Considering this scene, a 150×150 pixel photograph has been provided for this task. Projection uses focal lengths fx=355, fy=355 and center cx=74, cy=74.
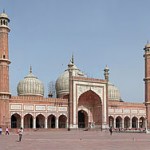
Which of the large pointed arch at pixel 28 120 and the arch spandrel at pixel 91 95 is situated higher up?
the arch spandrel at pixel 91 95

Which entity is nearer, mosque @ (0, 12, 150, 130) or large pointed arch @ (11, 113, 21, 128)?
mosque @ (0, 12, 150, 130)

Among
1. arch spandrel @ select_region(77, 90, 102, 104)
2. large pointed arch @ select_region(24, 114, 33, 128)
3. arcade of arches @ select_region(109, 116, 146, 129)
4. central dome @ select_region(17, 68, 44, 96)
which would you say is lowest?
arcade of arches @ select_region(109, 116, 146, 129)

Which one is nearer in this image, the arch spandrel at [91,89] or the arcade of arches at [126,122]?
the arch spandrel at [91,89]

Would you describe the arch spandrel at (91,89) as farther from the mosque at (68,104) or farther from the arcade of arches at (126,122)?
the arcade of arches at (126,122)

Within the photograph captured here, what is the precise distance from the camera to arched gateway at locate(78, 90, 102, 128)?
151ft

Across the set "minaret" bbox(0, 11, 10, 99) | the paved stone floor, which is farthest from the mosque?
the paved stone floor

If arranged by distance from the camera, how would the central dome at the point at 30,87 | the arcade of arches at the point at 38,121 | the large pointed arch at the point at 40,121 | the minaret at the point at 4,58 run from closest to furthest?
the minaret at the point at 4,58 → the arcade of arches at the point at 38,121 → the large pointed arch at the point at 40,121 → the central dome at the point at 30,87

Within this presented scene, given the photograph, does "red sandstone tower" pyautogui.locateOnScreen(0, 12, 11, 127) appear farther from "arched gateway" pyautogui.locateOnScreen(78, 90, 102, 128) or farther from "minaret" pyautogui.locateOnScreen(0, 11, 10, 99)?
"arched gateway" pyautogui.locateOnScreen(78, 90, 102, 128)

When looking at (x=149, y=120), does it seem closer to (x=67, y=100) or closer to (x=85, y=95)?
(x=85, y=95)

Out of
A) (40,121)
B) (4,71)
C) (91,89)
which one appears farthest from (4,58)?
(91,89)

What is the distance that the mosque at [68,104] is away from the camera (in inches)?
1506

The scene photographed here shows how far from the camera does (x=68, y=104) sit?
43.1 metres

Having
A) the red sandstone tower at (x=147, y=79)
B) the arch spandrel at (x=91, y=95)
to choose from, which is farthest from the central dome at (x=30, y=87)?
the red sandstone tower at (x=147, y=79)

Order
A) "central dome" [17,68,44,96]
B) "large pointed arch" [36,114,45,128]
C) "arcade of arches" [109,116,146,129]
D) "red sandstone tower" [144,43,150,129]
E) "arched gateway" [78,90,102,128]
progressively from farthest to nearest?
"red sandstone tower" [144,43,150,129] < "arcade of arches" [109,116,146,129] < "arched gateway" [78,90,102,128] < "central dome" [17,68,44,96] < "large pointed arch" [36,114,45,128]
